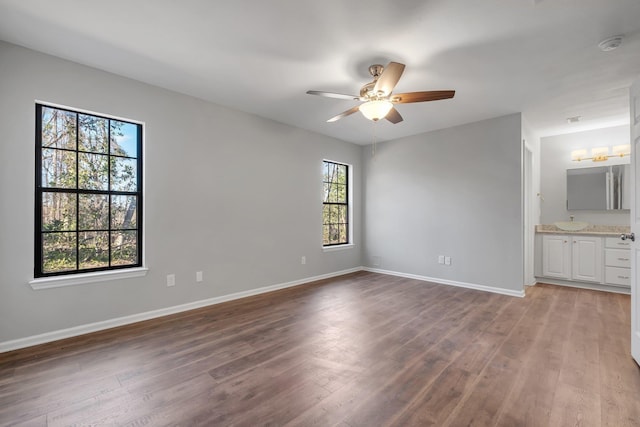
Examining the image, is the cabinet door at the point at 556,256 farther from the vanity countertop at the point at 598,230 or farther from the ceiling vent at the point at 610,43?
the ceiling vent at the point at 610,43

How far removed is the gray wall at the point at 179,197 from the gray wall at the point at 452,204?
1.07m

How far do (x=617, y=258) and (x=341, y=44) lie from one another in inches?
200

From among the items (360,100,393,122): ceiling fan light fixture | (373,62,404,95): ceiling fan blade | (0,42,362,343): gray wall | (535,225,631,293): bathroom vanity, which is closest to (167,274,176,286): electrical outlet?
(0,42,362,343): gray wall

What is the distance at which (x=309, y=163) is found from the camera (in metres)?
5.05

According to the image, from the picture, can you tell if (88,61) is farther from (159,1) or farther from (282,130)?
(282,130)

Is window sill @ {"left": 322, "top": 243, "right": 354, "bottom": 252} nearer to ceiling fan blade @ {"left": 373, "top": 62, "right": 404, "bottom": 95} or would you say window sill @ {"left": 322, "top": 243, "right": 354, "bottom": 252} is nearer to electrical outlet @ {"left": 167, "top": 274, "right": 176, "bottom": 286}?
electrical outlet @ {"left": 167, "top": 274, "right": 176, "bottom": 286}

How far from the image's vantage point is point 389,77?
2439mm

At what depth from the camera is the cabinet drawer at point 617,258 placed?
4.27 meters

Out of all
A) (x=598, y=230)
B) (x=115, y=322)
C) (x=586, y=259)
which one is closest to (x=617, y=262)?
(x=586, y=259)

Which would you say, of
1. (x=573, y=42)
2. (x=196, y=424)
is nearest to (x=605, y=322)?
(x=573, y=42)

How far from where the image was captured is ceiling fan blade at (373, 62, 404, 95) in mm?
2326

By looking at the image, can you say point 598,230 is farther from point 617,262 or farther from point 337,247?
point 337,247

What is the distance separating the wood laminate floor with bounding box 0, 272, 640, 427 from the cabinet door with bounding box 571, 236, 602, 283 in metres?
1.14

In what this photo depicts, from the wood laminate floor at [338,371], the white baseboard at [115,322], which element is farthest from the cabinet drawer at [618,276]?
the white baseboard at [115,322]
